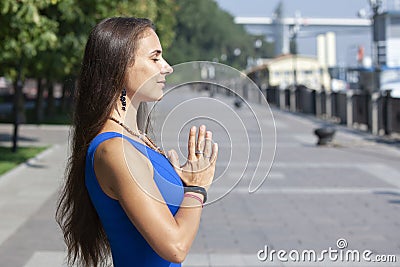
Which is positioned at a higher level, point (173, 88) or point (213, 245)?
point (173, 88)

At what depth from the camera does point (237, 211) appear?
1034cm

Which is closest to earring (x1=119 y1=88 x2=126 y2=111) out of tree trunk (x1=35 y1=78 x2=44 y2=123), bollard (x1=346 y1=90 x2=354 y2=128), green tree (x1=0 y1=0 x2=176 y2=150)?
green tree (x1=0 y1=0 x2=176 y2=150)

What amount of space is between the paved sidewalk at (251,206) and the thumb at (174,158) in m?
0.03

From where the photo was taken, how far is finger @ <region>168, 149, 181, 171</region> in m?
2.59

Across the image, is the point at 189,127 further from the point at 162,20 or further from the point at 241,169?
the point at 162,20

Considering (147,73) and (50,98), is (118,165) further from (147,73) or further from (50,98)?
(50,98)

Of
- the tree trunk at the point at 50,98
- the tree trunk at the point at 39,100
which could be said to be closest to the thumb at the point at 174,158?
the tree trunk at the point at 39,100

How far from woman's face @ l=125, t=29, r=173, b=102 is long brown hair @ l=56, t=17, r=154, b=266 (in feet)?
0.07

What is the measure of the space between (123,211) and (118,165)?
0.17 m

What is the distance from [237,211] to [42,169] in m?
5.90

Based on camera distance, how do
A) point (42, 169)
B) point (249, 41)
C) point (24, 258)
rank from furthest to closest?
point (249, 41)
point (42, 169)
point (24, 258)

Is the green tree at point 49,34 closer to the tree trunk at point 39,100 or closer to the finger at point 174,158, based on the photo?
the tree trunk at point 39,100

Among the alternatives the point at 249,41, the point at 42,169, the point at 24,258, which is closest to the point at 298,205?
A: the point at 24,258

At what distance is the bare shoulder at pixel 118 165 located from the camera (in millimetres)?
2354
